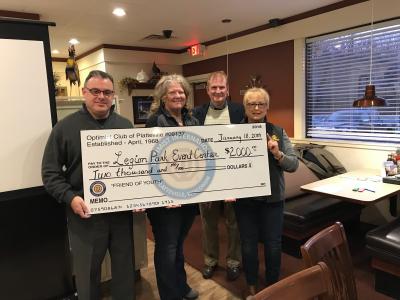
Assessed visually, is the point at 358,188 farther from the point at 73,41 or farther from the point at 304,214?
the point at 73,41

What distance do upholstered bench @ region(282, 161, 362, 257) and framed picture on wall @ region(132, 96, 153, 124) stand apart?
3.37 metres

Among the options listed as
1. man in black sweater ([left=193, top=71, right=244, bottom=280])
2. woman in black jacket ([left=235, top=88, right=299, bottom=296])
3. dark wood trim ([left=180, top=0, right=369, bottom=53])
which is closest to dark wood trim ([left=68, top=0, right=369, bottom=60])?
dark wood trim ([left=180, top=0, right=369, bottom=53])

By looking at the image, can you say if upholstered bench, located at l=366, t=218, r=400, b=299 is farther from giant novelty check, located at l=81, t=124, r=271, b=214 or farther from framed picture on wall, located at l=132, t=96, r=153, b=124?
framed picture on wall, located at l=132, t=96, r=153, b=124

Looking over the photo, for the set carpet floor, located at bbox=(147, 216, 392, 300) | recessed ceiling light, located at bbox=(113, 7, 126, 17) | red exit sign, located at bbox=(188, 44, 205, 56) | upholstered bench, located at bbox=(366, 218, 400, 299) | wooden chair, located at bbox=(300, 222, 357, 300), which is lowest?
carpet floor, located at bbox=(147, 216, 392, 300)

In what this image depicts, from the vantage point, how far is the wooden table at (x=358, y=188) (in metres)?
2.31

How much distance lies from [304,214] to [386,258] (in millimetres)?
731

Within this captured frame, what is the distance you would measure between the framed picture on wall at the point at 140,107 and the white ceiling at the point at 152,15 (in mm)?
1131

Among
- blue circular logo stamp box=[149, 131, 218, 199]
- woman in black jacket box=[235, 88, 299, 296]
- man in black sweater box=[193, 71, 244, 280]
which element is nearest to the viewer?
blue circular logo stamp box=[149, 131, 218, 199]

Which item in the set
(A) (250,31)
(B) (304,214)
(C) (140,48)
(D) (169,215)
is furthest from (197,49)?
(D) (169,215)

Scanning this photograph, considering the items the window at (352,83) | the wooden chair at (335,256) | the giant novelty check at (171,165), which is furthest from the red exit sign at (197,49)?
the wooden chair at (335,256)

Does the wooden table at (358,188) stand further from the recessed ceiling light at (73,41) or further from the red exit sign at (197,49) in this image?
the recessed ceiling light at (73,41)

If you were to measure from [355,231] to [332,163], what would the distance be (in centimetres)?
75

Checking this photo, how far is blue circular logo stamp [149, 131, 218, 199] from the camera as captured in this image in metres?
1.78

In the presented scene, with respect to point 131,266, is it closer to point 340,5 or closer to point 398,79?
point 398,79
